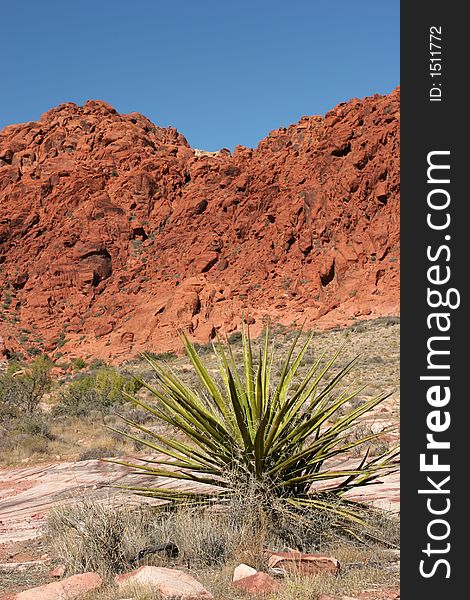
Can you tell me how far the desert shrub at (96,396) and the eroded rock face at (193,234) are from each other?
47.6ft

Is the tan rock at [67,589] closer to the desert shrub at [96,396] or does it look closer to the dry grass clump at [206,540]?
the dry grass clump at [206,540]

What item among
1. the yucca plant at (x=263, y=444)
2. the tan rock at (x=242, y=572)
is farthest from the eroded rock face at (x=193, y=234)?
the tan rock at (x=242, y=572)

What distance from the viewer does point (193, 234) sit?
146 ft

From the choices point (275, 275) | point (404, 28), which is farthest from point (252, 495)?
point (275, 275)

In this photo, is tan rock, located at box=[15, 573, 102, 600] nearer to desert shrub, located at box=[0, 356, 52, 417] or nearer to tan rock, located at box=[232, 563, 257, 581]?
tan rock, located at box=[232, 563, 257, 581]

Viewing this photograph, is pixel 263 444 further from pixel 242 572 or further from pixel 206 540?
pixel 242 572

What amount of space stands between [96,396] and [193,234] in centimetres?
2556

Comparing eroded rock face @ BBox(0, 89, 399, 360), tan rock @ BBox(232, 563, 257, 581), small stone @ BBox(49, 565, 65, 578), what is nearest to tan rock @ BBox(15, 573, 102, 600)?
small stone @ BBox(49, 565, 65, 578)

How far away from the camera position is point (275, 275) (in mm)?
40781

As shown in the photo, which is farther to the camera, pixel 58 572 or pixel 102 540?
pixel 58 572

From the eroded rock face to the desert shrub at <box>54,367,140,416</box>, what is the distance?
1450 cm

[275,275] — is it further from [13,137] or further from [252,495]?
[252,495]

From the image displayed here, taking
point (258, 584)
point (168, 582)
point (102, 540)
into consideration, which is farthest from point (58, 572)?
point (258, 584)

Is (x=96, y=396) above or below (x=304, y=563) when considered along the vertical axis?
above
